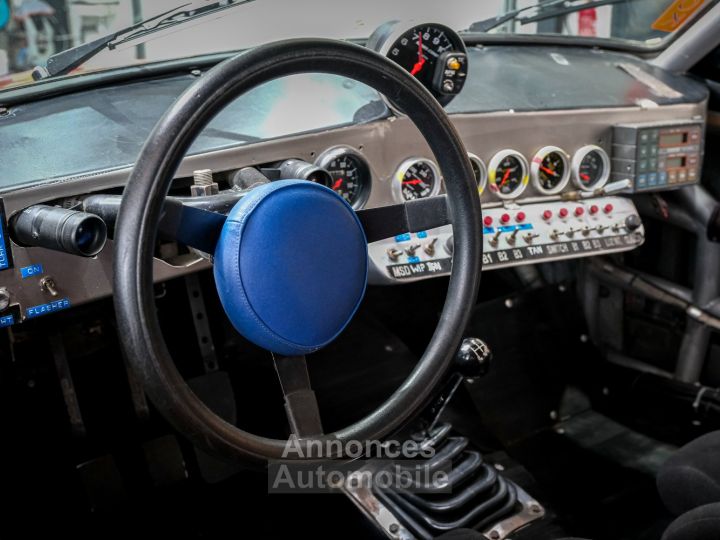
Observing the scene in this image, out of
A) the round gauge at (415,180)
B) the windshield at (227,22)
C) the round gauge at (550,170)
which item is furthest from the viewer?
the round gauge at (550,170)

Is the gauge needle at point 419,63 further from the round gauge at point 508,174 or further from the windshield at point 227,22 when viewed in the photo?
the round gauge at point 508,174

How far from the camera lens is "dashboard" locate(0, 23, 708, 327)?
4.42ft

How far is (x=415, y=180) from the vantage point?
1.85m

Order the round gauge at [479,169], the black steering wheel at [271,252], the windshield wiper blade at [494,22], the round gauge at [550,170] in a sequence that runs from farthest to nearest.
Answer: the windshield wiper blade at [494,22], the round gauge at [550,170], the round gauge at [479,169], the black steering wheel at [271,252]

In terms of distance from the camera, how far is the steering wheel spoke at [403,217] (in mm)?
1215

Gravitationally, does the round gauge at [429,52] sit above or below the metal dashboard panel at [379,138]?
above

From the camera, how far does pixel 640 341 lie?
2.73 metres

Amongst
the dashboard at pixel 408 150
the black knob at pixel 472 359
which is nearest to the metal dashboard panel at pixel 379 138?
the dashboard at pixel 408 150

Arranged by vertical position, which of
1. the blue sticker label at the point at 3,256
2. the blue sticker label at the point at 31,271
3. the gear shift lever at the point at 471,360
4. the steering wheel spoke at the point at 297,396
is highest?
the blue sticker label at the point at 3,256

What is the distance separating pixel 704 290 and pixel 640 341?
14.0 inches

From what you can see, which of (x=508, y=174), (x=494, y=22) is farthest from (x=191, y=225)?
(x=494, y=22)

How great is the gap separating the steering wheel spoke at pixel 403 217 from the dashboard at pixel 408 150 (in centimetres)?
12

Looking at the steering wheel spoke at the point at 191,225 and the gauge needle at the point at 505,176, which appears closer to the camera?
the steering wheel spoke at the point at 191,225

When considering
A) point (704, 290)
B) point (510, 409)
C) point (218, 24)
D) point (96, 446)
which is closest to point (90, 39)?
point (218, 24)
